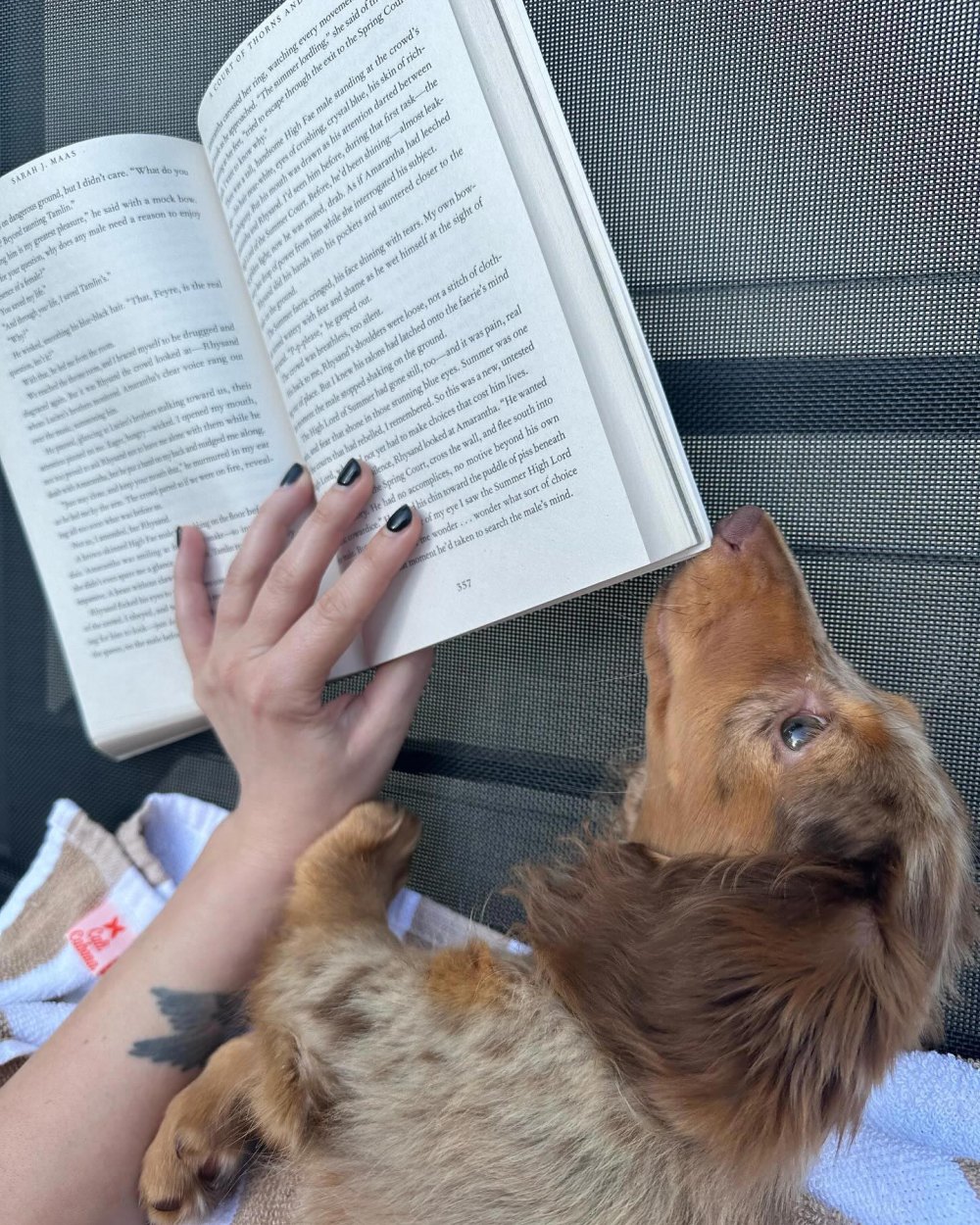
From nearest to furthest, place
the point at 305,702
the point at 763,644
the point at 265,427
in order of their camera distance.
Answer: the point at 763,644, the point at 305,702, the point at 265,427

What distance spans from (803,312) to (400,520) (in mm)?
601

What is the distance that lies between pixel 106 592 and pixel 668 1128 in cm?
98

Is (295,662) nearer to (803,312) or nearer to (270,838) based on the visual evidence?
(270,838)

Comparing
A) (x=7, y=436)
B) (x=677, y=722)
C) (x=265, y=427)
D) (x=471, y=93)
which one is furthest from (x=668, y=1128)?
(x=7, y=436)

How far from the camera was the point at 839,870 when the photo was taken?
760mm

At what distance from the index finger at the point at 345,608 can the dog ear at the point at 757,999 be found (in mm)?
416

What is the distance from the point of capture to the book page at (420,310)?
89cm

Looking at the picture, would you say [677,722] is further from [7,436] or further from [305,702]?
[7,436]

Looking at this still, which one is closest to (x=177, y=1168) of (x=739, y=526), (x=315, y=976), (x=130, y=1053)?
(x=130, y=1053)

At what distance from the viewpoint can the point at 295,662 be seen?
0.96m

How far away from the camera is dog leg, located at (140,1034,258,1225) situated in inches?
38.7

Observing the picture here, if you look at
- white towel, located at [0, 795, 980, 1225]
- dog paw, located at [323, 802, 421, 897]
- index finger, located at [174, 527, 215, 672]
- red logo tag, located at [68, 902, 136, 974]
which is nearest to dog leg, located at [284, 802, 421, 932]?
dog paw, located at [323, 802, 421, 897]

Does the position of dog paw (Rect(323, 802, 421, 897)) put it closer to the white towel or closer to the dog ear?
the white towel

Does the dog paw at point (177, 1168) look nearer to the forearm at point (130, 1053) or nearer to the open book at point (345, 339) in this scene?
the forearm at point (130, 1053)
